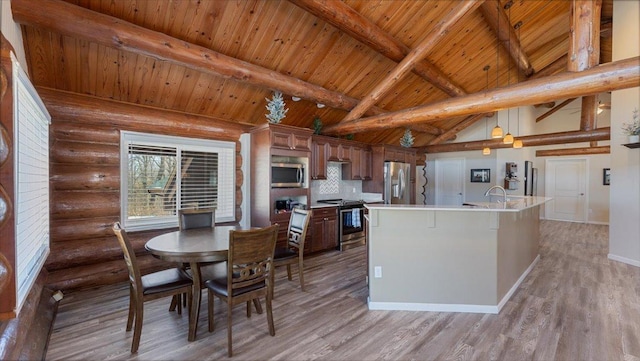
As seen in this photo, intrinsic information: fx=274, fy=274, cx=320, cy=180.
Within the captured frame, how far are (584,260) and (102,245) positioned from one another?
24.6 feet

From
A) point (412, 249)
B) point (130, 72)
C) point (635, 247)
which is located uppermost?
point (130, 72)

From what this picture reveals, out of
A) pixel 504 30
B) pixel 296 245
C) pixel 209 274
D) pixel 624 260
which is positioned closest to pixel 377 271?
pixel 296 245

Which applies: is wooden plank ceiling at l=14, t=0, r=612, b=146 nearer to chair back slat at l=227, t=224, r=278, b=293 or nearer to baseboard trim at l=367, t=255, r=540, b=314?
chair back slat at l=227, t=224, r=278, b=293

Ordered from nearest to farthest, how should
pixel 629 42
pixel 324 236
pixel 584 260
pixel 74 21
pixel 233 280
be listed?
pixel 233 280, pixel 74 21, pixel 629 42, pixel 584 260, pixel 324 236

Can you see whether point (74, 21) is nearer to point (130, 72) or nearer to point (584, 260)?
point (130, 72)

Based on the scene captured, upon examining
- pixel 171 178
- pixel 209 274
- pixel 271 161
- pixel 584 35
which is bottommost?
pixel 209 274

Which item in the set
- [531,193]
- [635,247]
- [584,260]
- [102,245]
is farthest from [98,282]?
[531,193]

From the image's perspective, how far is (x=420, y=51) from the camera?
4.35m

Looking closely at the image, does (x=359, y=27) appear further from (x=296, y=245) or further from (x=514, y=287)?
(x=514, y=287)

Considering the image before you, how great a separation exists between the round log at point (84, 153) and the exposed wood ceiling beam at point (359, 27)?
2985 mm

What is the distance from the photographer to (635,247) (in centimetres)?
448

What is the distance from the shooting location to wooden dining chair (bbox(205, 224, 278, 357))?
2242 mm

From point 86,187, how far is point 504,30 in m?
7.16

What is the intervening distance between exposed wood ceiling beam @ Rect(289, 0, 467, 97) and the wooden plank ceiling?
1.6 inches
